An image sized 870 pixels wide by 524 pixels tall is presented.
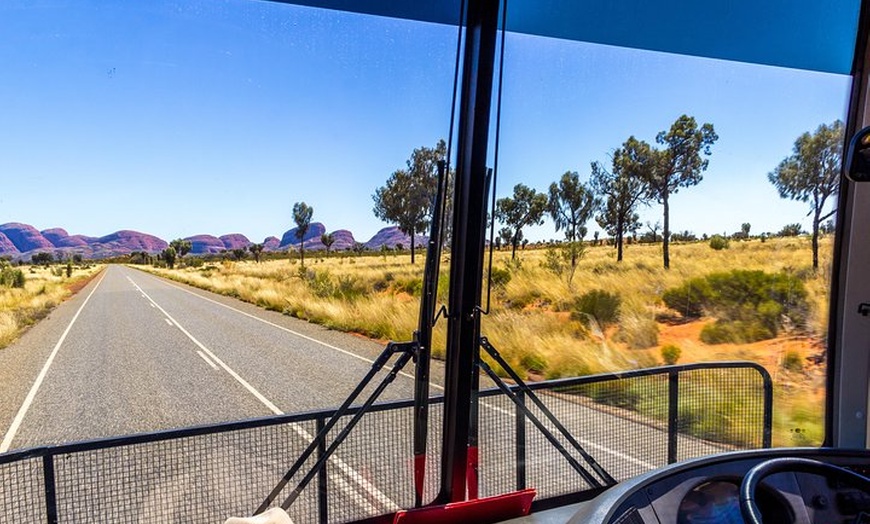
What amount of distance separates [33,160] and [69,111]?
196 mm

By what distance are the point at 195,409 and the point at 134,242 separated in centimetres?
64

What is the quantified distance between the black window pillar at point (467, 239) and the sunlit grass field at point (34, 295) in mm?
1350

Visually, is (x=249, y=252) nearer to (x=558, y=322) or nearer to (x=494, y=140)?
(x=494, y=140)

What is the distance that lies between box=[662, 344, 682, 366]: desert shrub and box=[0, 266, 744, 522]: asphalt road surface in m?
0.69

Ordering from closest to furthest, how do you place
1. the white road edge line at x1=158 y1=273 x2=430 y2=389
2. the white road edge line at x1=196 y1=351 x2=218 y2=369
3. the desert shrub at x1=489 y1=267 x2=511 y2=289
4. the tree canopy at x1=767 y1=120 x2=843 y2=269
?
1. the white road edge line at x1=196 y1=351 x2=218 y2=369
2. the white road edge line at x1=158 y1=273 x2=430 y2=389
3. the desert shrub at x1=489 y1=267 x2=511 y2=289
4. the tree canopy at x1=767 y1=120 x2=843 y2=269

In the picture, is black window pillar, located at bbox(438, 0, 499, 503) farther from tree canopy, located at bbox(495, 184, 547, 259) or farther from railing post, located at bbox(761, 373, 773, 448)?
railing post, located at bbox(761, 373, 773, 448)

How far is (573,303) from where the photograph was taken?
287 centimetres

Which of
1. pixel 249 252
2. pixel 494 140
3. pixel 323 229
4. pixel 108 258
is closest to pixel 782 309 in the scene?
pixel 494 140

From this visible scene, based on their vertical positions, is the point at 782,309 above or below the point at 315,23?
below

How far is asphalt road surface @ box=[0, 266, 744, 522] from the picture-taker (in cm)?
171

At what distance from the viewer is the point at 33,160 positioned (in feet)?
5.66

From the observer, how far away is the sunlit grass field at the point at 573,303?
7.54 feet

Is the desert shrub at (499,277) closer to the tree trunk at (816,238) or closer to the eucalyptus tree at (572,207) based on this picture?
the eucalyptus tree at (572,207)

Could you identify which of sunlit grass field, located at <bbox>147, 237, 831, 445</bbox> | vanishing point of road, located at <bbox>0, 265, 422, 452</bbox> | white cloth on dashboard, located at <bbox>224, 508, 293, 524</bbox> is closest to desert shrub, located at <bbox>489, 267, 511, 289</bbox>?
sunlit grass field, located at <bbox>147, 237, 831, 445</bbox>
